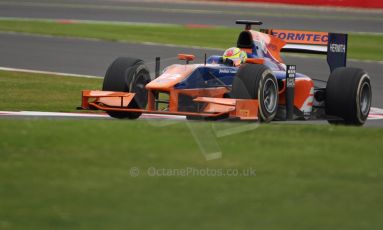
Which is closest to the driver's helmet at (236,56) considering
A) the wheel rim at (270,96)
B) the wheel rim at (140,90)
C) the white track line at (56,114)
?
the wheel rim at (270,96)

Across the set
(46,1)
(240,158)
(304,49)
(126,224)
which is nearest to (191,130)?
(240,158)

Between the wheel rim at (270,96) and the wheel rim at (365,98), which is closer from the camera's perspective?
the wheel rim at (270,96)

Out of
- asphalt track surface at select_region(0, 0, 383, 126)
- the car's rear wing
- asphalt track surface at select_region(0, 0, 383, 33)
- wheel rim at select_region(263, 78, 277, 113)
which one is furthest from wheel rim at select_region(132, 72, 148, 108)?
asphalt track surface at select_region(0, 0, 383, 33)

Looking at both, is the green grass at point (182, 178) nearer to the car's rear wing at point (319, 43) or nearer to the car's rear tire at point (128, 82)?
the car's rear tire at point (128, 82)

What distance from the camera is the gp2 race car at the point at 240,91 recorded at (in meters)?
11.2

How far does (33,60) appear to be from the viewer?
829 inches

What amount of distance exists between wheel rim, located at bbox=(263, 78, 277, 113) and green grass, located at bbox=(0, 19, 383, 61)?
11.9 m

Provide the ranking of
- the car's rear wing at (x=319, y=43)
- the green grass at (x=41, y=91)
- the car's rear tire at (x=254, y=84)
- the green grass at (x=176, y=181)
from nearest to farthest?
the green grass at (x=176, y=181), the car's rear tire at (x=254, y=84), the car's rear wing at (x=319, y=43), the green grass at (x=41, y=91)

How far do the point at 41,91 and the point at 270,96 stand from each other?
5.65 meters

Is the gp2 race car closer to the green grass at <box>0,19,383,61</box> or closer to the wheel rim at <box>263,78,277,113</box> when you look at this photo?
the wheel rim at <box>263,78,277,113</box>

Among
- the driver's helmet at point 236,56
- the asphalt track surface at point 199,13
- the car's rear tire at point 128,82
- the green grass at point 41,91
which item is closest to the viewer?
the car's rear tire at point 128,82

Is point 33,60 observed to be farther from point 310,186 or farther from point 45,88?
point 310,186

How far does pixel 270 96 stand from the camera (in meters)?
11.7

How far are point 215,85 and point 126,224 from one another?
20.3 feet
